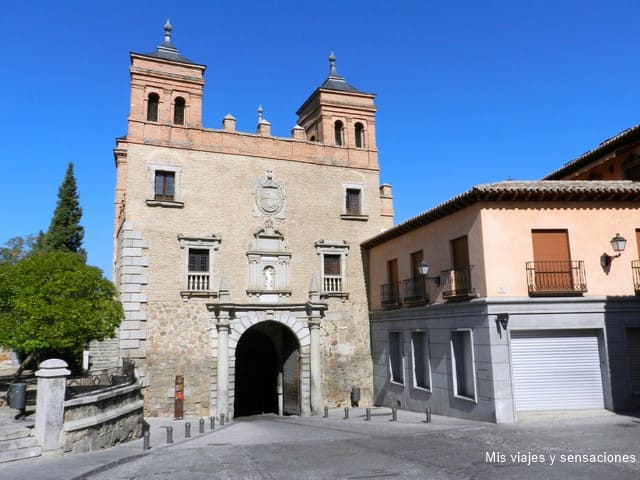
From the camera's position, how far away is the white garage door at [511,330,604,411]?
1312cm

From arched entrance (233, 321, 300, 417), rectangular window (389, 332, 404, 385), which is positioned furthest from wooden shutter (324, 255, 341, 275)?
rectangular window (389, 332, 404, 385)

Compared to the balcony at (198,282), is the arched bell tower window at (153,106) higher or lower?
higher

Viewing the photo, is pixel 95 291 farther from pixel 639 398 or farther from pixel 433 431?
pixel 639 398

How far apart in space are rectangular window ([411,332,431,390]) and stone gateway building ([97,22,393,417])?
3.48 m

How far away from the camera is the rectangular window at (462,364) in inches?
562

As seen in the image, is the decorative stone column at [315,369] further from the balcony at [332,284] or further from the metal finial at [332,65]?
the metal finial at [332,65]

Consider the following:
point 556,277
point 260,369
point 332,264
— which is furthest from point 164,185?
point 556,277

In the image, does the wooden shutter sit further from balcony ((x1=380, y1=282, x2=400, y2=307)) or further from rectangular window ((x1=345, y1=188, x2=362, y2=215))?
rectangular window ((x1=345, y1=188, x2=362, y2=215))

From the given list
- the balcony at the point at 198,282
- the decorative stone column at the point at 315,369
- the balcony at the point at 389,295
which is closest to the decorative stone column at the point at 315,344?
the decorative stone column at the point at 315,369

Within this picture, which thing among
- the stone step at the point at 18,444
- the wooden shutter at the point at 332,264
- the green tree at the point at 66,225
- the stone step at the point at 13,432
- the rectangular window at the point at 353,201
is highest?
the green tree at the point at 66,225

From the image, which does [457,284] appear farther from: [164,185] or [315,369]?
[164,185]

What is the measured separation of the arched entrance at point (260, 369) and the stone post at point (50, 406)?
36.6ft

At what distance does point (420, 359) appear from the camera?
57.4 feet

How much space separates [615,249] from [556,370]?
3746 mm
